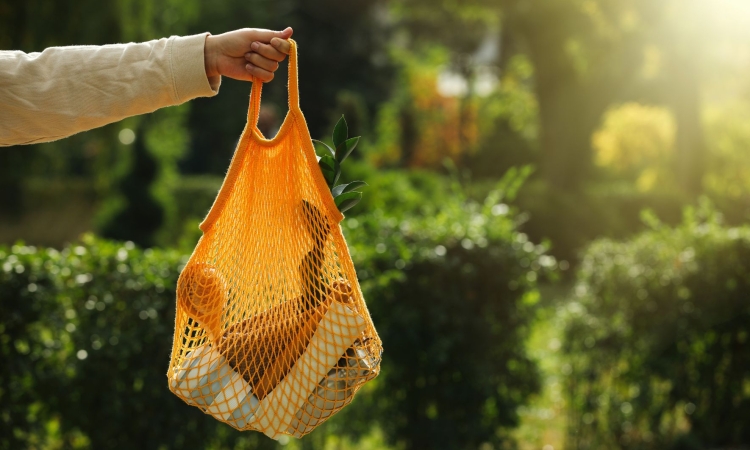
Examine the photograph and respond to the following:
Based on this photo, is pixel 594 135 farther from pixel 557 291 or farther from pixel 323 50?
pixel 557 291

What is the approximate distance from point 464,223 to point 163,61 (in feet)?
7.90

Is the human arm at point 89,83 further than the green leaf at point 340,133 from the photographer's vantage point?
No

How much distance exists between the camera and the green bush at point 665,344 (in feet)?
13.8

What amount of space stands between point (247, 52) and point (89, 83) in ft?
1.21

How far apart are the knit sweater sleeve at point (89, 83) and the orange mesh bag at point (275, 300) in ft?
0.70

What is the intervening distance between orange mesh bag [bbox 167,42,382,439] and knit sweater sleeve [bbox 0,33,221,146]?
0.21 metres

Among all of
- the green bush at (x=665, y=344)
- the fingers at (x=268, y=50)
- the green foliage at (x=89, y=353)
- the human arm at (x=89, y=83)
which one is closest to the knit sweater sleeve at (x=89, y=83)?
the human arm at (x=89, y=83)

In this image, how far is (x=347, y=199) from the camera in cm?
196

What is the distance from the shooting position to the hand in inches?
70.6

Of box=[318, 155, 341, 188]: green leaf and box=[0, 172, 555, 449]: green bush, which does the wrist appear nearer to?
box=[318, 155, 341, 188]: green leaf

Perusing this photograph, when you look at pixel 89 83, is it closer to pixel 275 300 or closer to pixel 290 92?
pixel 290 92

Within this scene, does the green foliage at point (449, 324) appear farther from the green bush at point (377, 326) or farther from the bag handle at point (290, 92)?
the bag handle at point (290, 92)

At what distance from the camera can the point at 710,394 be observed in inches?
173

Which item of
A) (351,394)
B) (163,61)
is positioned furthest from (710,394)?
(163,61)
